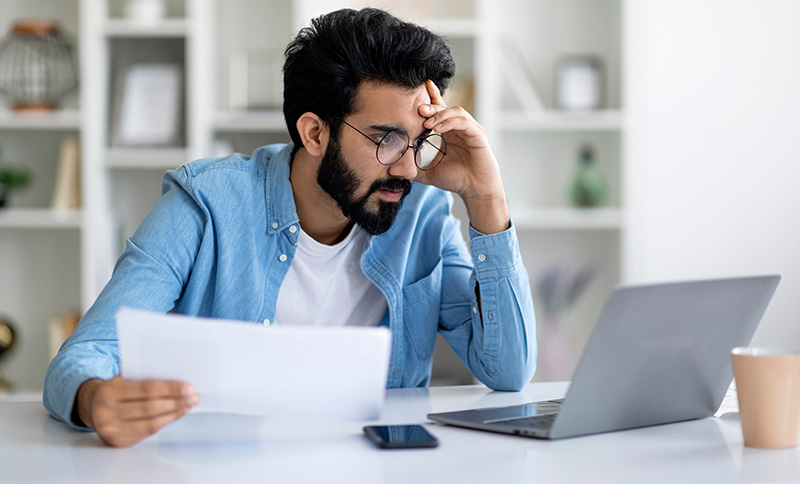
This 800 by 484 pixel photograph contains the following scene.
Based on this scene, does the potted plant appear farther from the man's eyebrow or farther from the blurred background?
the man's eyebrow

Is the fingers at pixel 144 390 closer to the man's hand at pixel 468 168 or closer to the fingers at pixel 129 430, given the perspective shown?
the fingers at pixel 129 430

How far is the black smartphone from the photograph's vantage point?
832mm

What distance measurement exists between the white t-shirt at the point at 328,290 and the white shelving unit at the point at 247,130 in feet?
3.86

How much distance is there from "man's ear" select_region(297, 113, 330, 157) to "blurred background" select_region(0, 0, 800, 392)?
1.33m

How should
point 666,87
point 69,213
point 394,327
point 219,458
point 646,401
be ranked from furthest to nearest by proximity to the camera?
point 666,87 < point 69,213 < point 394,327 < point 646,401 < point 219,458

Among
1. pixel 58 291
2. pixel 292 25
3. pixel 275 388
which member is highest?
pixel 292 25

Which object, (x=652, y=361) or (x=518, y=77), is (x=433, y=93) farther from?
(x=518, y=77)

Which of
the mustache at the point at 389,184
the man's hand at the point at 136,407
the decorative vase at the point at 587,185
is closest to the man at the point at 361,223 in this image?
the mustache at the point at 389,184

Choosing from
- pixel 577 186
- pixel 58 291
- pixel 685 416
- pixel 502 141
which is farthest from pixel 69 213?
pixel 685 416

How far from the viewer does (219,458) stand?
803mm

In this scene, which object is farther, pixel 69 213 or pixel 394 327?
pixel 69 213

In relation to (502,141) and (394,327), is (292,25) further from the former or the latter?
(394,327)

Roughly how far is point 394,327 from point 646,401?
57 centimetres

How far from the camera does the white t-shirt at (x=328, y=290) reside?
4.76 ft
